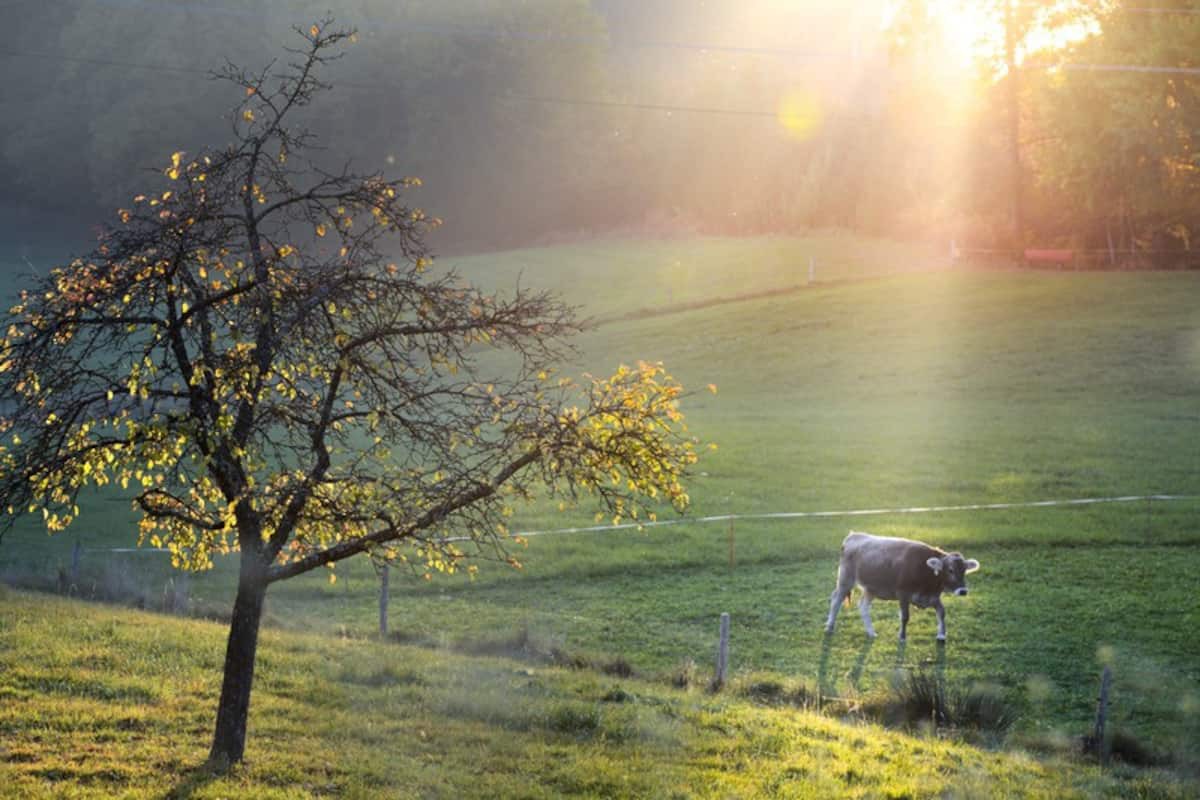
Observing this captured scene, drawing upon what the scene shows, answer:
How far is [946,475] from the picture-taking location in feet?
122

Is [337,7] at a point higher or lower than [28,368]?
higher

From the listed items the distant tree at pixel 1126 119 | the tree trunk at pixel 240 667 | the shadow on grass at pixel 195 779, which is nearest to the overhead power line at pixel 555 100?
the distant tree at pixel 1126 119

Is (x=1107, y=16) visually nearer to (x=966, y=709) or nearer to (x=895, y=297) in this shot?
(x=895, y=297)

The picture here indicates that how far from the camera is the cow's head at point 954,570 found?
22438 millimetres

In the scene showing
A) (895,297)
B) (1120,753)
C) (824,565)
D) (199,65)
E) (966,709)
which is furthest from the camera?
(199,65)

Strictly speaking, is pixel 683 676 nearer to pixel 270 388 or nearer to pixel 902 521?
pixel 270 388

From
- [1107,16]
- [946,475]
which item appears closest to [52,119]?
[1107,16]

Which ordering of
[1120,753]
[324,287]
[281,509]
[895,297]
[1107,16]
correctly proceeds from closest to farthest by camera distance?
1. [324,287]
2. [281,509]
3. [1120,753]
4. [1107,16]
5. [895,297]

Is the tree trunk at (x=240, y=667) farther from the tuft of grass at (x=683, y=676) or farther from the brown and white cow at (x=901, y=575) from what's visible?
the brown and white cow at (x=901, y=575)

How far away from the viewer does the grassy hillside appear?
12539 millimetres

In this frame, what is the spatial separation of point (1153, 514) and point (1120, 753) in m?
16.5

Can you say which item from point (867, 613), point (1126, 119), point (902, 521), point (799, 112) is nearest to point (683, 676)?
point (867, 613)

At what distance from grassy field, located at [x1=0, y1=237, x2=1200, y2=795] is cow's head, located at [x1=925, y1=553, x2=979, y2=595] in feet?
2.93

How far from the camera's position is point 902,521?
31.2 m
